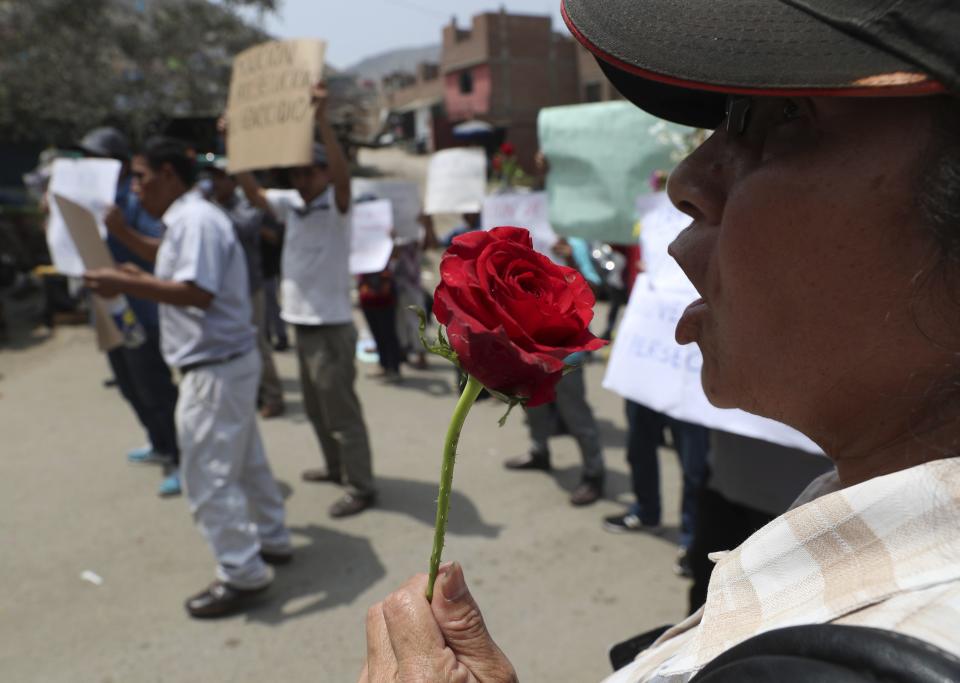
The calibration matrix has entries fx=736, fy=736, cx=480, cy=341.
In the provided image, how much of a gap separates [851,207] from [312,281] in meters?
3.78

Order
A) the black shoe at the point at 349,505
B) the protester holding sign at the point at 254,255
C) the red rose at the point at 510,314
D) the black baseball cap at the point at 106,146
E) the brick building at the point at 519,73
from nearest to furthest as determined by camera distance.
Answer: the red rose at the point at 510,314, the black shoe at the point at 349,505, the black baseball cap at the point at 106,146, the protester holding sign at the point at 254,255, the brick building at the point at 519,73

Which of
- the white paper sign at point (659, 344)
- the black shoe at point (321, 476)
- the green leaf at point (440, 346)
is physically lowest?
the black shoe at point (321, 476)

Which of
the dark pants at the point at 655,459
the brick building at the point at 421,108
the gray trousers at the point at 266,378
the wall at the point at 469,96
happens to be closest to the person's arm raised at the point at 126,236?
the gray trousers at the point at 266,378

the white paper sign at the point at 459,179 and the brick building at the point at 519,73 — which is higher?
the brick building at the point at 519,73

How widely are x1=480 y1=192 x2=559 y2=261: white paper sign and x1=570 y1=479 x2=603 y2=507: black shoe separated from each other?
1.59 meters

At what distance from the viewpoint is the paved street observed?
308cm

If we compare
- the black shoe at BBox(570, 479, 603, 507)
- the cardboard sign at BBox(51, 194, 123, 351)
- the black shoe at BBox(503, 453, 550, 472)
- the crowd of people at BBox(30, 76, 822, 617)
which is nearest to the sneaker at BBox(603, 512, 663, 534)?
the crowd of people at BBox(30, 76, 822, 617)

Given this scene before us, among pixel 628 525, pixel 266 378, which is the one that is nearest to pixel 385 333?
pixel 266 378

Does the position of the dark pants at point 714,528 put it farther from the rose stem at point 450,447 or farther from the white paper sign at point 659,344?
the rose stem at point 450,447

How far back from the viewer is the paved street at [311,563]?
121 inches

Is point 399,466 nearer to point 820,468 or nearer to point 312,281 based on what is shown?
point 312,281

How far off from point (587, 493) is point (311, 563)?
1601 mm

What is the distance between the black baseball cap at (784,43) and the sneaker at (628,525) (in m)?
3.57

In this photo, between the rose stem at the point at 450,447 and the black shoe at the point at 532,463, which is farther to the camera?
the black shoe at the point at 532,463
